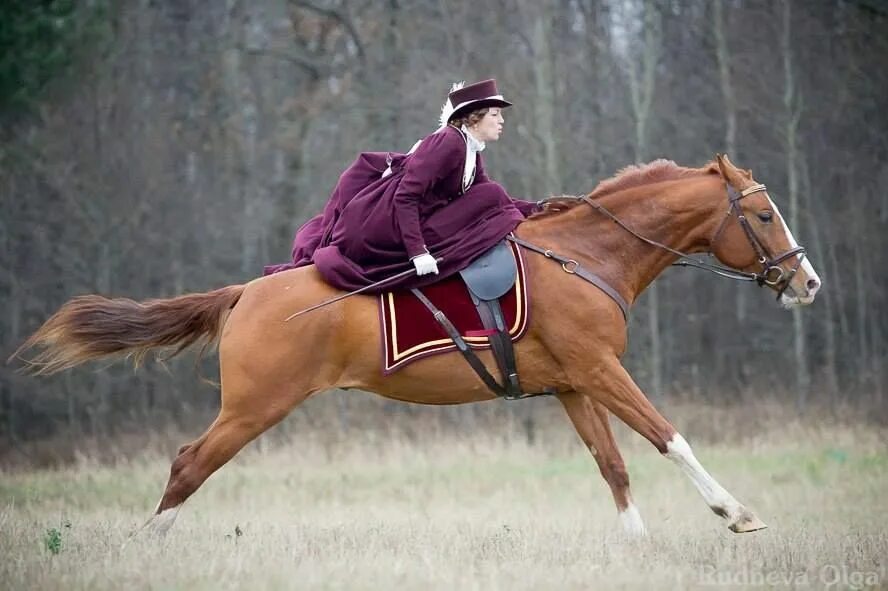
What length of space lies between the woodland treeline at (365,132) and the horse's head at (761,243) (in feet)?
30.3

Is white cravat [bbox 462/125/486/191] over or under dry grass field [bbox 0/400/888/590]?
over

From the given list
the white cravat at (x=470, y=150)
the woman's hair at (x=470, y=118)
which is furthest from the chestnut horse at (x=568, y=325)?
the woman's hair at (x=470, y=118)

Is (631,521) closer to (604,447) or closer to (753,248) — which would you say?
(604,447)

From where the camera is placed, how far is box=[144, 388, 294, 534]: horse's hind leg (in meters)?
6.78

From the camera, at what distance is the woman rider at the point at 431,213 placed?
669cm

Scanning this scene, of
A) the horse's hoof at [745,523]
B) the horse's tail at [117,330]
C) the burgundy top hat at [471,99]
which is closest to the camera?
the horse's hoof at [745,523]

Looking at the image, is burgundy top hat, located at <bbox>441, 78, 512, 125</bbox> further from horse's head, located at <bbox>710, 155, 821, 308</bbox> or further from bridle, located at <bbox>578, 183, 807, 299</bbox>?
horse's head, located at <bbox>710, 155, 821, 308</bbox>

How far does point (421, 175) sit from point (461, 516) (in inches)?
178

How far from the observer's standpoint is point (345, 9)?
17.3m

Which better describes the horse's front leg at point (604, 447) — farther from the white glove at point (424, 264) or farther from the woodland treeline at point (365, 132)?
the woodland treeline at point (365, 132)

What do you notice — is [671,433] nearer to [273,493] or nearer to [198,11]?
[273,493]

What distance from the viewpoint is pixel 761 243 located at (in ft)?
22.7

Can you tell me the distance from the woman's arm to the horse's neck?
3.07 feet

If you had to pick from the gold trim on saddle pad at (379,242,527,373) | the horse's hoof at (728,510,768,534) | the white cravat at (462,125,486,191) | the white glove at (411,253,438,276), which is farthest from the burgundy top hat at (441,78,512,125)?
the horse's hoof at (728,510,768,534)
